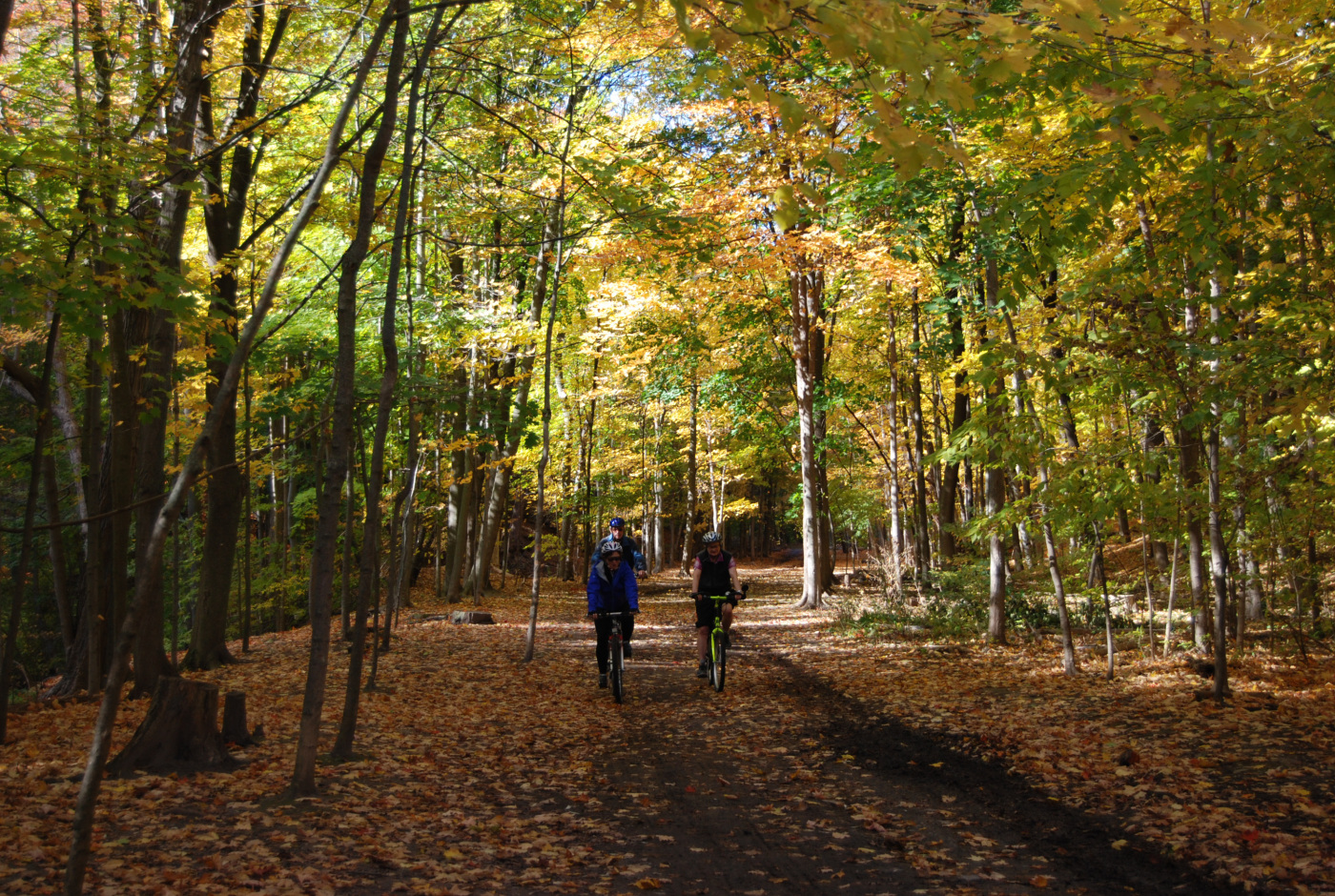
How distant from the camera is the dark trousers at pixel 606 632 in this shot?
930 centimetres

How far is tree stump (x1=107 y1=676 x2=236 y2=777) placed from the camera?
18.3 feet

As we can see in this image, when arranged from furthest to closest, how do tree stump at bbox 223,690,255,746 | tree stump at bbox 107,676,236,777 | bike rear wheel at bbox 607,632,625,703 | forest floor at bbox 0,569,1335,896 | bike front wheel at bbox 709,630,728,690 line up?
bike front wheel at bbox 709,630,728,690 < bike rear wheel at bbox 607,632,625,703 < tree stump at bbox 223,690,255,746 < tree stump at bbox 107,676,236,777 < forest floor at bbox 0,569,1335,896

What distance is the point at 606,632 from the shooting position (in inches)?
371

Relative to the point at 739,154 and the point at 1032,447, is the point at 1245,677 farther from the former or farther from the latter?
the point at 739,154

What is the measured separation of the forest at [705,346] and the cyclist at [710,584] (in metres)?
0.84

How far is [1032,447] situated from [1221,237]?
2561mm

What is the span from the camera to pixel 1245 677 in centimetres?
813

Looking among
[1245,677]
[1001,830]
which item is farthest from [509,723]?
[1245,677]

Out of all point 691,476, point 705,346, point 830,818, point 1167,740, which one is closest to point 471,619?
point 705,346

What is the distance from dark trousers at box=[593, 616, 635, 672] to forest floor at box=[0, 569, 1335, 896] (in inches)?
17.1

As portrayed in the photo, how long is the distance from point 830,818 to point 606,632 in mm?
4673

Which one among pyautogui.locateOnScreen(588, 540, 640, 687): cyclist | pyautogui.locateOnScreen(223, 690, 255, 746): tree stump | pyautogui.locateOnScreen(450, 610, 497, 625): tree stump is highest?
pyautogui.locateOnScreen(588, 540, 640, 687): cyclist

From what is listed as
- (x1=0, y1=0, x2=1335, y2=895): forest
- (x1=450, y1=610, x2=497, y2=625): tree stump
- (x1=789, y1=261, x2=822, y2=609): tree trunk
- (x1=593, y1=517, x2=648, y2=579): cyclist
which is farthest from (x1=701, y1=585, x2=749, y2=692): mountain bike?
(x1=789, y1=261, x2=822, y2=609): tree trunk

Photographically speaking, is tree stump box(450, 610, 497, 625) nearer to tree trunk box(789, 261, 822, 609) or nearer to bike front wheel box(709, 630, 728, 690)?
tree trunk box(789, 261, 822, 609)
